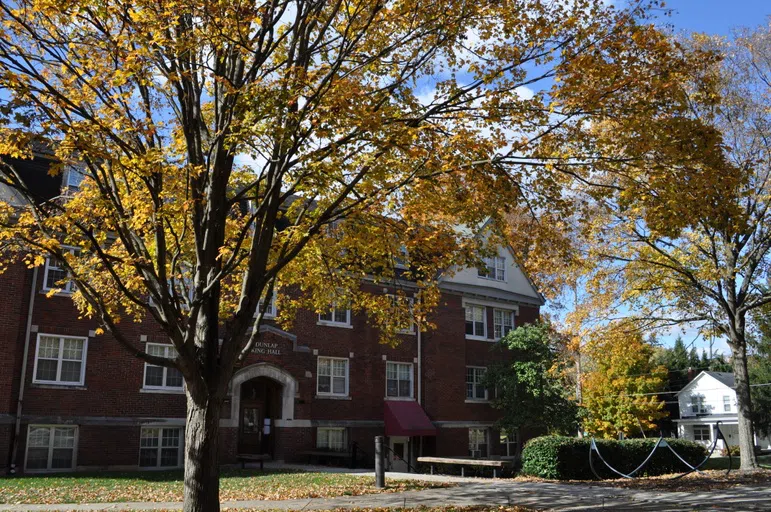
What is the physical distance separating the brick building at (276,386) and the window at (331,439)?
43 mm

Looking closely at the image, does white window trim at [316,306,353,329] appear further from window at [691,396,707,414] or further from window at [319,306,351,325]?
window at [691,396,707,414]

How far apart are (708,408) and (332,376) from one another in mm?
46993

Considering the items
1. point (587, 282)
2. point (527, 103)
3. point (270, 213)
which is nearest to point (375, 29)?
point (527, 103)

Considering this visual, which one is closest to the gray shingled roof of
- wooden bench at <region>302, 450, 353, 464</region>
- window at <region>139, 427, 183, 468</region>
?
wooden bench at <region>302, 450, 353, 464</region>

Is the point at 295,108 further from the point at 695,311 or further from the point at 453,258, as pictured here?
the point at 695,311

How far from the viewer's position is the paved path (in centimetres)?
1351

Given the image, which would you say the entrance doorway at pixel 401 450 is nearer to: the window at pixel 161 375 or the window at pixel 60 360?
the window at pixel 161 375

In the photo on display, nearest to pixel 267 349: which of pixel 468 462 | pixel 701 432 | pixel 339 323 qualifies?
pixel 339 323

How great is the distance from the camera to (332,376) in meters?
29.2

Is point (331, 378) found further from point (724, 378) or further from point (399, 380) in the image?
point (724, 378)

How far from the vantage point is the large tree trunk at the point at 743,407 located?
22.6 m

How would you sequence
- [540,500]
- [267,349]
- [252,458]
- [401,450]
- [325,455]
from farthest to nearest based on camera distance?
[401,450] < [267,349] < [325,455] < [252,458] < [540,500]

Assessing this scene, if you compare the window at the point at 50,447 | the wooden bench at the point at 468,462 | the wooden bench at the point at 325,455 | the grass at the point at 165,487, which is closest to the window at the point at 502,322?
the wooden bench at the point at 468,462

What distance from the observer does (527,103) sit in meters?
11.2
